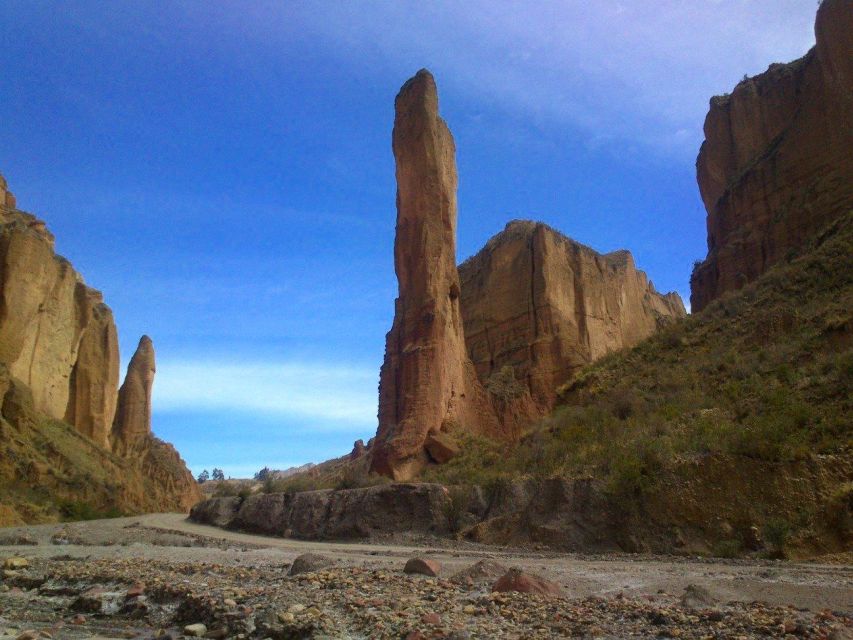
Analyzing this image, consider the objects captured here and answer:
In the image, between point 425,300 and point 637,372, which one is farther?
point 425,300

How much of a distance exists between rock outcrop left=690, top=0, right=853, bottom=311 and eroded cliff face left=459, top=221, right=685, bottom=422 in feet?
→ 21.1

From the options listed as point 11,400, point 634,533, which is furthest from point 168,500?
point 634,533

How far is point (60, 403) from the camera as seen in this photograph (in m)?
50.5

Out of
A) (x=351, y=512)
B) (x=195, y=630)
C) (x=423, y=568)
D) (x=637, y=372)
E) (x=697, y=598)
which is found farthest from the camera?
(x=637, y=372)

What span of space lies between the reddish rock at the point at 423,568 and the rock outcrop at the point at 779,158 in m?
26.5

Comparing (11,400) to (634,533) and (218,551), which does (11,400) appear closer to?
(218,551)

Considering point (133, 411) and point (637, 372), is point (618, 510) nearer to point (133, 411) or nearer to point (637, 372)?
point (637, 372)

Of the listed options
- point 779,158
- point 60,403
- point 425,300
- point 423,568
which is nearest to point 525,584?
point 423,568

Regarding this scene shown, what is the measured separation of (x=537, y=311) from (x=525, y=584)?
3641 cm

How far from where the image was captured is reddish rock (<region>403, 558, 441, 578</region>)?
10.4 metres

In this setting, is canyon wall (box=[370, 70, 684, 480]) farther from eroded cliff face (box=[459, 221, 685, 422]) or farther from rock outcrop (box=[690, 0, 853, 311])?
rock outcrop (box=[690, 0, 853, 311])

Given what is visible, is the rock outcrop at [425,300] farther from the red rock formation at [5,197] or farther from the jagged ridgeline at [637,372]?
the red rock formation at [5,197]

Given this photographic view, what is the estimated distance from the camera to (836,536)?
11.7 m

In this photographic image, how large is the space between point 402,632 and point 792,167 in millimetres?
36755
